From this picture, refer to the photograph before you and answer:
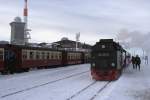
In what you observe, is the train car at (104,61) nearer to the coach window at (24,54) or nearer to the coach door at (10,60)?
the coach door at (10,60)

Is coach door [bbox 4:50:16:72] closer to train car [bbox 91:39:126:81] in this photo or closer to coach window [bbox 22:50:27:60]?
coach window [bbox 22:50:27:60]

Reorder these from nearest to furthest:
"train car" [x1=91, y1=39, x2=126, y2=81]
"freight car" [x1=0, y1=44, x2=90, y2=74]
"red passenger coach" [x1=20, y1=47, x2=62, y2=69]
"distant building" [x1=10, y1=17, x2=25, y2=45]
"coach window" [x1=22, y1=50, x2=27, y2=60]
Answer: "train car" [x1=91, y1=39, x2=126, y2=81]
"freight car" [x1=0, y1=44, x2=90, y2=74]
"coach window" [x1=22, y1=50, x2=27, y2=60]
"red passenger coach" [x1=20, y1=47, x2=62, y2=69]
"distant building" [x1=10, y1=17, x2=25, y2=45]

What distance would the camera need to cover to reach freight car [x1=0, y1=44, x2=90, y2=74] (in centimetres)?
2923

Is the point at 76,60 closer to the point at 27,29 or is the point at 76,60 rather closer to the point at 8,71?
the point at 8,71

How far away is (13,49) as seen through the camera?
3123cm

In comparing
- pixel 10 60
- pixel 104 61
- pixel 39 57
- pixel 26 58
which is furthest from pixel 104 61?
pixel 39 57

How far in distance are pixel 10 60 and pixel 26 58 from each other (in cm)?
343

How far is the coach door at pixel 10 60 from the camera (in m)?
29.3

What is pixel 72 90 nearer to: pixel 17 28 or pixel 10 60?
pixel 10 60

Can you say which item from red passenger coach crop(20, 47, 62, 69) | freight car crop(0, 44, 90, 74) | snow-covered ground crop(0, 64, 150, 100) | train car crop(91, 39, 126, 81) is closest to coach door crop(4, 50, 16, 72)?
freight car crop(0, 44, 90, 74)

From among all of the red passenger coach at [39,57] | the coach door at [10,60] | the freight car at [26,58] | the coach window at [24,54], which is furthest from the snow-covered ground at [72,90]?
the red passenger coach at [39,57]

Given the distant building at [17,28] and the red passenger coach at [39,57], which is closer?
the red passenger coach at [39,57]

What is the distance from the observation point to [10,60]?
30031 millimetres

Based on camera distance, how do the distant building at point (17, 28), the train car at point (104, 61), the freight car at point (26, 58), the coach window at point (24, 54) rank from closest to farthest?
1. the train car at point (104, 61)
2. the freight car at point (26, 58)
3. the coach window at point (24, 54)
4. the distant building at point (17, 28)
